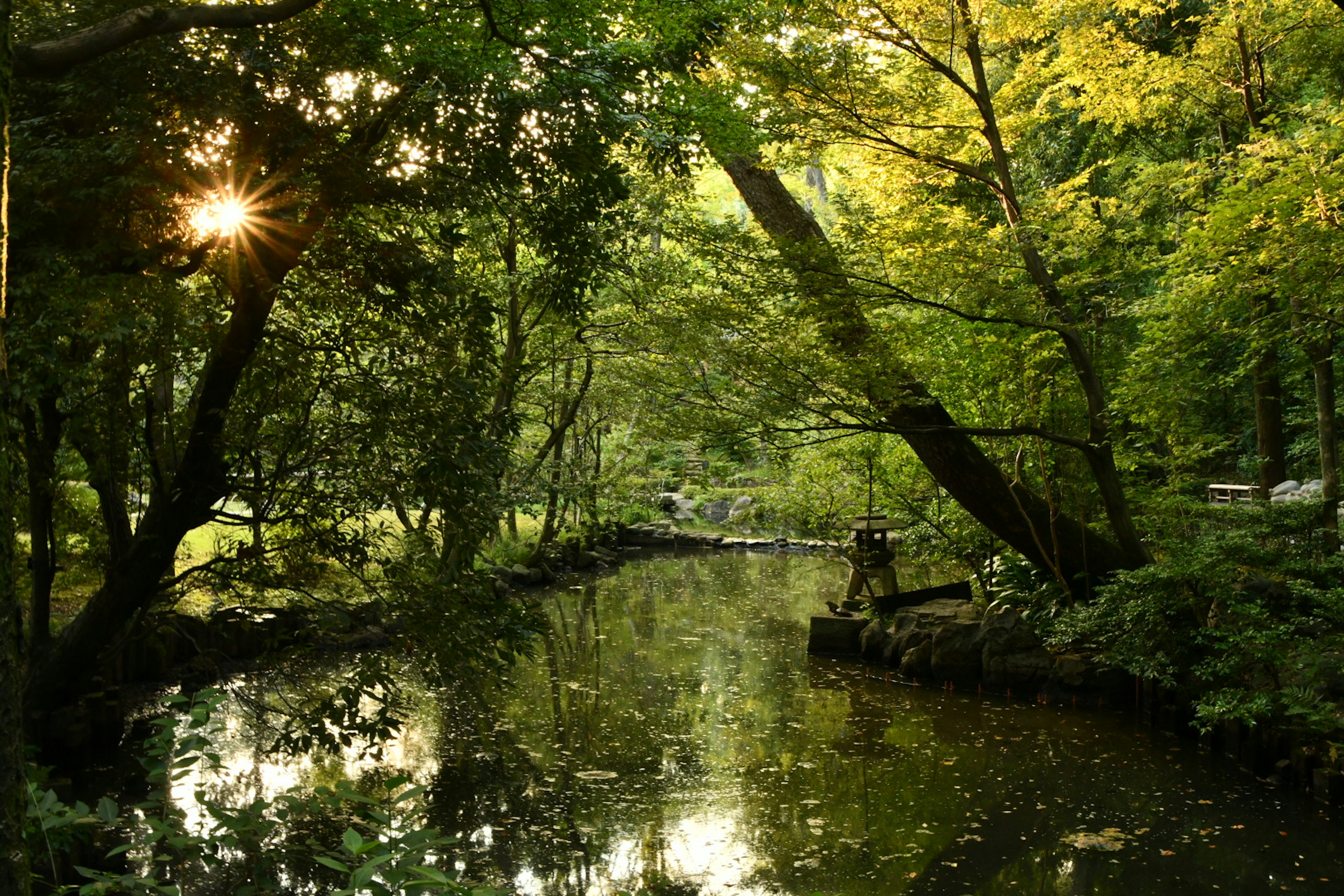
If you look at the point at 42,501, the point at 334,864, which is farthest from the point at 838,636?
the point at 334,864

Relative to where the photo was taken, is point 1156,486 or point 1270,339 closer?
point 1270,339

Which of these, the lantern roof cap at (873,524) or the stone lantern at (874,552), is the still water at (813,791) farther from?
the lantern roof cap at (873,524)

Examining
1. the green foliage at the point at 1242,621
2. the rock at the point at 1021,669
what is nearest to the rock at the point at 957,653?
the rock at the point at 1021,669

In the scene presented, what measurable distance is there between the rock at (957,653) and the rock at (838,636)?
3.91 ft

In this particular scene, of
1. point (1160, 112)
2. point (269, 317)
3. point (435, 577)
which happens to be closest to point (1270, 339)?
point (1160, 112)

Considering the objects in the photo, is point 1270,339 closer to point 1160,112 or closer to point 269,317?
point 1160,112

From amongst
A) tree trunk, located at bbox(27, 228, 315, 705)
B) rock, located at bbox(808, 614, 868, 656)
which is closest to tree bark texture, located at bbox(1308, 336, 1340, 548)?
rock, located at bbox(808, 614, 868, 656)

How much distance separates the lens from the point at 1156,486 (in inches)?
473

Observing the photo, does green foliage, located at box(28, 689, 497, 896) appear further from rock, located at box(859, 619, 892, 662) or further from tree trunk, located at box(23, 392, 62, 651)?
rock, located at box(859, 619, 892, 662)

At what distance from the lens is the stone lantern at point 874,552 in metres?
11.5

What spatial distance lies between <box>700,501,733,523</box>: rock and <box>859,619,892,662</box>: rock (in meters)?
14.3

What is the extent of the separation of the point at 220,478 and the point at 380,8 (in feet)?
8.94

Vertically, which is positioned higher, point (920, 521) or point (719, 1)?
point (719, 1)

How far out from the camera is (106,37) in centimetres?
306
